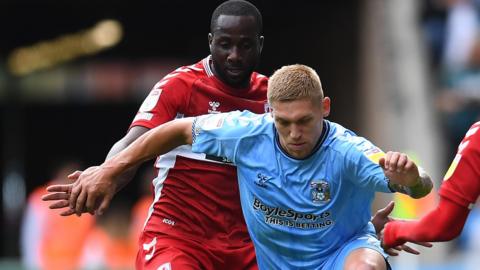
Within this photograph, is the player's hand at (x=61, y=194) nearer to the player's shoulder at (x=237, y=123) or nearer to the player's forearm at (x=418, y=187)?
the player's shoulder at (x=237, y=123)

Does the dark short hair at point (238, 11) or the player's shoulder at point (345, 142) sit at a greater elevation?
the dark short hair at point (238, 11)

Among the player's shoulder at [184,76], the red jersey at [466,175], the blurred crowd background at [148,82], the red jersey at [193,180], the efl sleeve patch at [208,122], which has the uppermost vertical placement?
the red jersey at [466,175]

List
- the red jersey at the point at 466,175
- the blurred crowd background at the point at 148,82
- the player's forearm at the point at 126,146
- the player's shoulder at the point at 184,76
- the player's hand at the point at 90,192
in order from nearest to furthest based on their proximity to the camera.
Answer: the red jersey at the point at 466,175 < the player's hand at the point at 90,192 < the player's forearm at the point at 126,146 < the player's shoulder at the point at 184,76 < the blurred crowd background at the point at 148,82

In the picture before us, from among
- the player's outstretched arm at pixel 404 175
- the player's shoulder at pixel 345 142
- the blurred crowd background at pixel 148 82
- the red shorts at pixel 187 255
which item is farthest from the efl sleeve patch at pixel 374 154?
the blurred crowd background at pixel 148 82

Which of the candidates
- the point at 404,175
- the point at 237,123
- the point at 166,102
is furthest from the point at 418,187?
the point at 166,102

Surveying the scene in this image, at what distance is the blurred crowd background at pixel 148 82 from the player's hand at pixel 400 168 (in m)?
6.87

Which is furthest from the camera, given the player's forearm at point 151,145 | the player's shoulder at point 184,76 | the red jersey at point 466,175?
the player's shoulder at point 184,76

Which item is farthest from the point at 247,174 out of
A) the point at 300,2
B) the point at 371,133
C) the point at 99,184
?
the point at 300,2

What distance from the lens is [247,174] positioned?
629 centimetres

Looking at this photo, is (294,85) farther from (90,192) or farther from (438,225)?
(90,192)

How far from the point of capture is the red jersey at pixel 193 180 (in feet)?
22.1

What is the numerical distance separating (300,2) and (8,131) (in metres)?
7.25

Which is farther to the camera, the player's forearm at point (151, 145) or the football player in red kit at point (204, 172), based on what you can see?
the football player in red kit at point (204, 172)

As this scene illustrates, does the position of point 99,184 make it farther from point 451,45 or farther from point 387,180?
point 451,45
